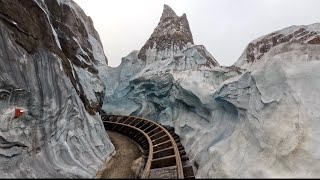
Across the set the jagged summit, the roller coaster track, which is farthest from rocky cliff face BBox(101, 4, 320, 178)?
the jagged summit

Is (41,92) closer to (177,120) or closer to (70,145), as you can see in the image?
(70,145)

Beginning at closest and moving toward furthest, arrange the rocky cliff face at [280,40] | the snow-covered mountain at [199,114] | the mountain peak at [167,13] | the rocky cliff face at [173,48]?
1. the snow-covered mountain at [199,114]
2. the rocky cliff face at [280,40]
3. the rocky cliff face at [173,48]
4. the mountain peak at [167,13]

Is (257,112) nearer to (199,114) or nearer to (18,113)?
(199,114)

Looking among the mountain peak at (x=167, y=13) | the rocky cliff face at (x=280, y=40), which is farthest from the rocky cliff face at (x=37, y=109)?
the mountain peak at (x=167, y=13)

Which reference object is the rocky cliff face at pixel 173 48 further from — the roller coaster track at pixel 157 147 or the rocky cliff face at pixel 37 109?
the rocky cliff face at pixel 37 109

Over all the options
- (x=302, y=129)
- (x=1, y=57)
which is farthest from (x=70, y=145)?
(x=302, y=129)

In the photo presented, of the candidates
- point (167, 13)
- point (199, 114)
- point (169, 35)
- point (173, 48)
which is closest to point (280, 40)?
point (199, 114)
